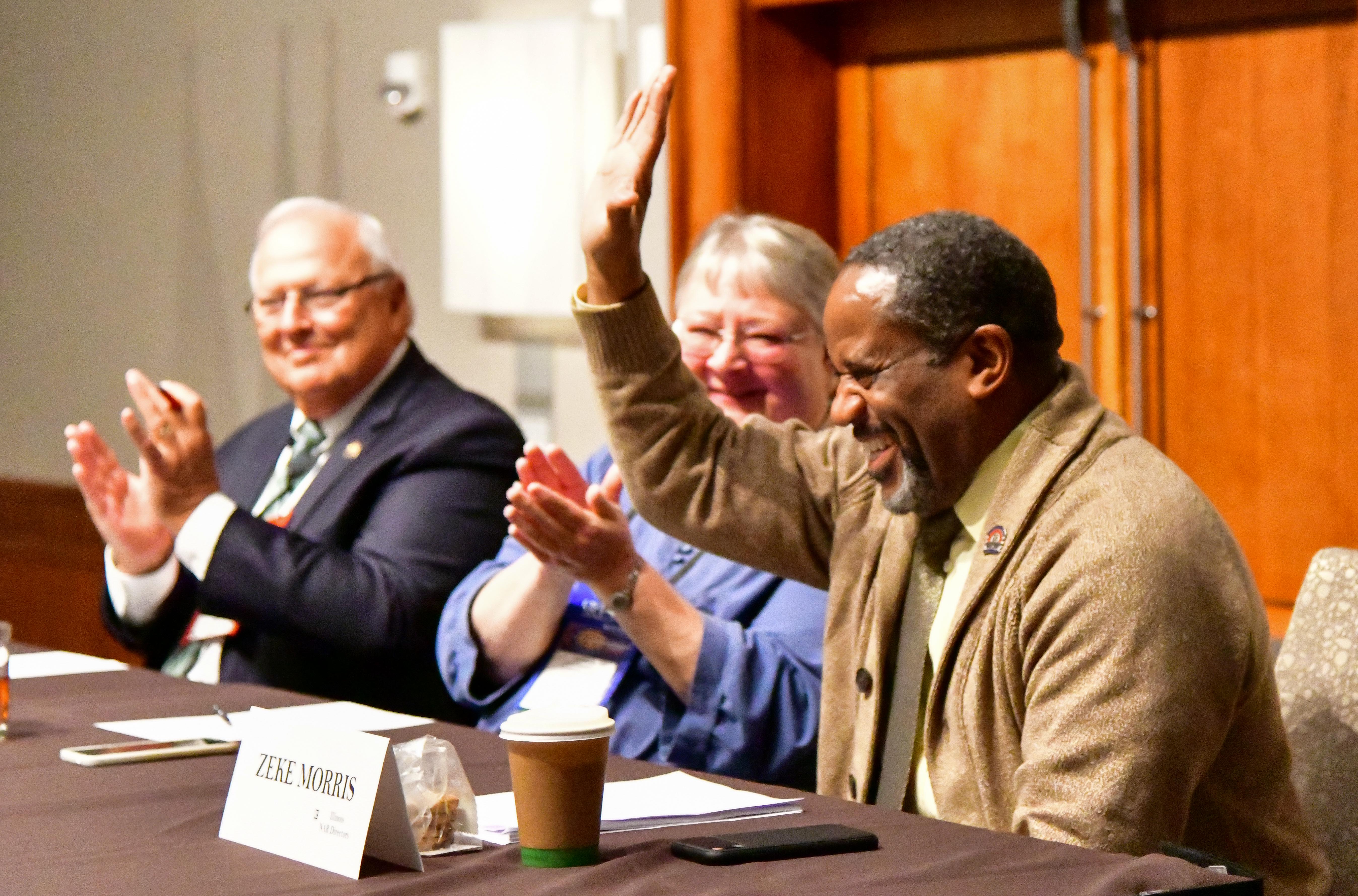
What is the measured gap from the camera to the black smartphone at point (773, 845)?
4.14 ft

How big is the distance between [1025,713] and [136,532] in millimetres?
1757

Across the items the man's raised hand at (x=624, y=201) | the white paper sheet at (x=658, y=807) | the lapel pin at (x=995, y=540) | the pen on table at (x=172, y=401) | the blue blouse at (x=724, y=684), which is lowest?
the blue blouse at (x=724, y=684)

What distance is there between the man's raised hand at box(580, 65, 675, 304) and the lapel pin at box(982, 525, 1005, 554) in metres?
0.50

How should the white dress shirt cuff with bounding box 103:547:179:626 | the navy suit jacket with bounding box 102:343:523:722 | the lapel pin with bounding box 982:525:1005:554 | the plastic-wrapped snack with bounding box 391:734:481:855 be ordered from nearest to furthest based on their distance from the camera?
the plastic-wrapped snack with bounding box 391:734:481:855, the lapel pin with bounding box 982:525:1005:554, the navy suit jacket with bounding box 102:343:523:722, the white dress shirt cuff with bounding box 103:547:179:626

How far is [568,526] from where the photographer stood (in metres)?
2.21

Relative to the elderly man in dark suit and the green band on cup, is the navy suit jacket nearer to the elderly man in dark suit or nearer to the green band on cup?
the elderly man in dark suit

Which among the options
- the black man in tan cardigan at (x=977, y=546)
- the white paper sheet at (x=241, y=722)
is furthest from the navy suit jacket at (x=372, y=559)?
the black man in tan cardigan at (x=977, y=546)

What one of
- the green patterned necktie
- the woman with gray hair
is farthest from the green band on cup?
the green patterned necktie

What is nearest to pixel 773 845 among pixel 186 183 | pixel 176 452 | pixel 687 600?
pixel 687 600

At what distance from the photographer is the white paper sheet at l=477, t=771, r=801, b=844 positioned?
1.37 m

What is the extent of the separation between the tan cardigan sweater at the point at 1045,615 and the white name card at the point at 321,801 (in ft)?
2.00

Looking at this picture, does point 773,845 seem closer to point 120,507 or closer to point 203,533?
point 203,533

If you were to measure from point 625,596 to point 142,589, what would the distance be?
43.0 inches

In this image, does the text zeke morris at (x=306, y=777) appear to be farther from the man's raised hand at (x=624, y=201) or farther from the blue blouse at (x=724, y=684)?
the blue blouse at (x=724, y=684)
